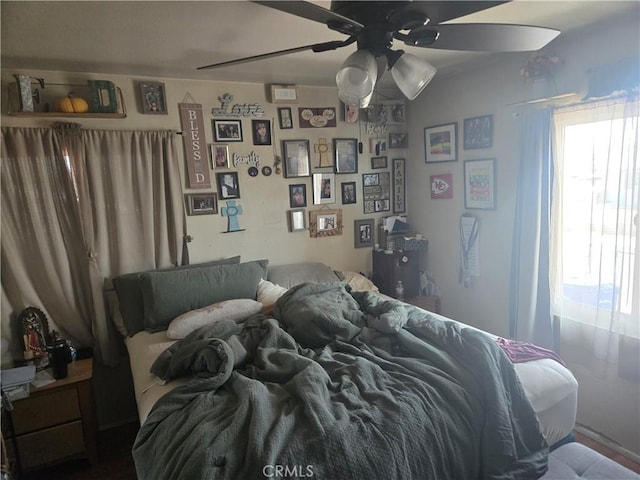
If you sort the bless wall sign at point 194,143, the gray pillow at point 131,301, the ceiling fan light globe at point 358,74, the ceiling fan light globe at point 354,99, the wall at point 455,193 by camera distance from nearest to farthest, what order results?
the ceiling fan light globe at point 358,74, the ceiling fan light globe at point 354,99, the wall at point 455,193, the gray pillow at point 131,301, the bless wall sign at point 194,143

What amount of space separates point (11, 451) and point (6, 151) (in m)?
1.68

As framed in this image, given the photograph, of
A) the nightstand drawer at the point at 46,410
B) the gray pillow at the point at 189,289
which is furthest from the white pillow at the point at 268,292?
the nightstand drawer at the point at 46,410

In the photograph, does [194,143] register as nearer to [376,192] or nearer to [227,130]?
[227,130]

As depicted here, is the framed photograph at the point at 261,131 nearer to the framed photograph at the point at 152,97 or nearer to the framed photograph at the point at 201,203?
the framed photograph at the point at 201,203

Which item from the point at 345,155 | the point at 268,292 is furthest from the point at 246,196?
the point at 345,155

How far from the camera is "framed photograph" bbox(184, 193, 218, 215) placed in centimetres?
288

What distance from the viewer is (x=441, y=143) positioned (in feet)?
10.9

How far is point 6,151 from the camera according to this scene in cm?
232

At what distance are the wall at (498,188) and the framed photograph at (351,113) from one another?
54 cm

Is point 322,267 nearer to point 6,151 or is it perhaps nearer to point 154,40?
point 154,40

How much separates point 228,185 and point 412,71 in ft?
6.08

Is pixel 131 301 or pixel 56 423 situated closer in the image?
pixel 56 423

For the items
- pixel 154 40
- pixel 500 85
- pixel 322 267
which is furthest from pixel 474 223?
pixel 154 40

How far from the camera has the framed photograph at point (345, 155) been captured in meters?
3.40
